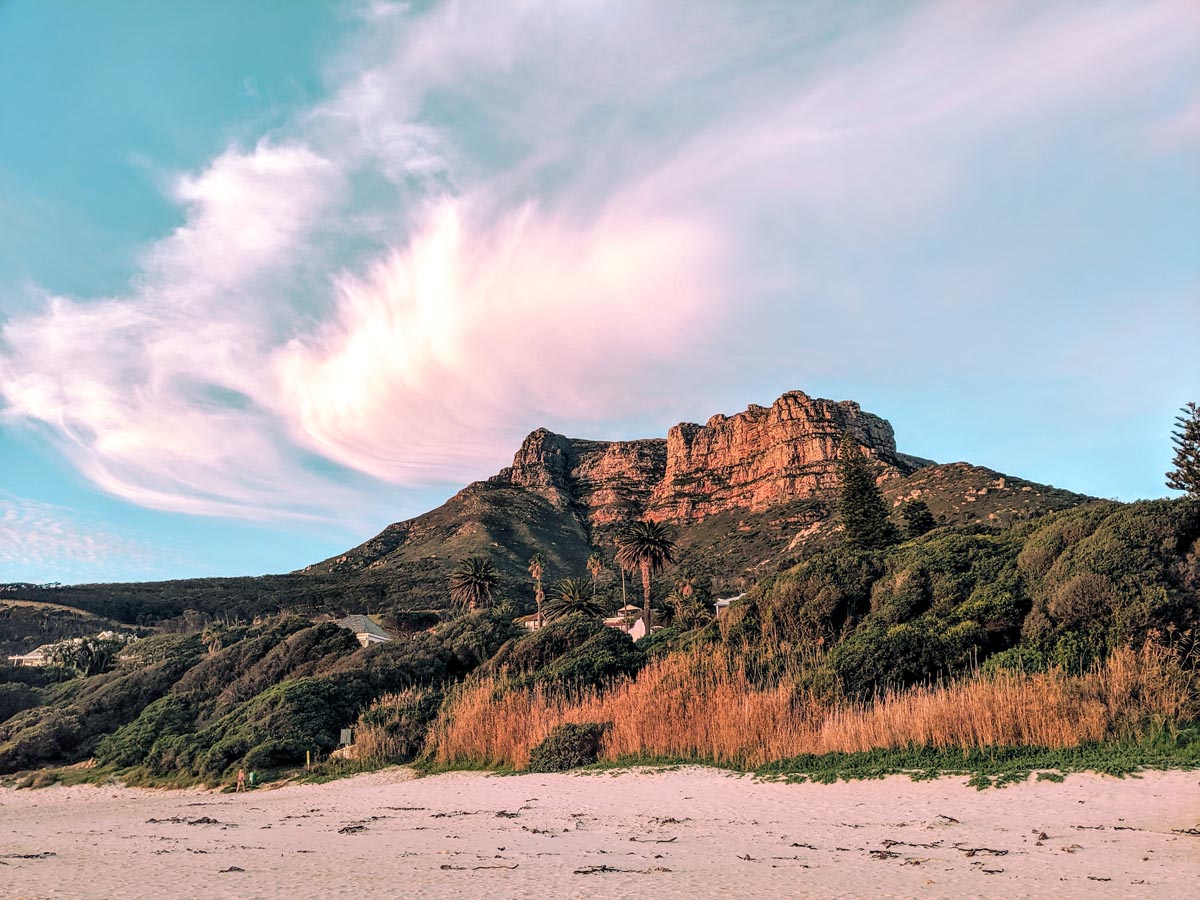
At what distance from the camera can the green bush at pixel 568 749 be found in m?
15.0

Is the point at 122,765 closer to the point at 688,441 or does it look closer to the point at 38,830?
the point at 38,830

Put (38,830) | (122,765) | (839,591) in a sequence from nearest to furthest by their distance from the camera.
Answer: (38,830)
(839,591)
(122,765)

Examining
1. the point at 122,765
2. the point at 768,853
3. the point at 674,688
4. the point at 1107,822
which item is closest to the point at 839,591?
the point at 674,688

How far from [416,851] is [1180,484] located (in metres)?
51.4

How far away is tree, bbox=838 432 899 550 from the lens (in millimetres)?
52688

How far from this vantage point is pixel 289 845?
352 inches

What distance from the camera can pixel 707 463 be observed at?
157750 mm

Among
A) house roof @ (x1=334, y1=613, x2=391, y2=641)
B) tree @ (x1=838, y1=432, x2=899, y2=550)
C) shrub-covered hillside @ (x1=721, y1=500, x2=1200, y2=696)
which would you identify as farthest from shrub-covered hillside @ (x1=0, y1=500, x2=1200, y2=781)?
tree @ (x1=838, y1=432, x2=899, y2=550)

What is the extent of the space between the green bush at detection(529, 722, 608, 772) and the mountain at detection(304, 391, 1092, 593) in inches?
2309

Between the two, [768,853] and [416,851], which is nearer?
[768,853]

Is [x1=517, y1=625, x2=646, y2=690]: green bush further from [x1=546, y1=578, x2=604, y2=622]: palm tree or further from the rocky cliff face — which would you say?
the rocky cliff face

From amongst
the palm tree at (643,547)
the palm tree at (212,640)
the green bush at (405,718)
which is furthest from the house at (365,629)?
the green bush at (405,718)

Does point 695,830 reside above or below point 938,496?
below

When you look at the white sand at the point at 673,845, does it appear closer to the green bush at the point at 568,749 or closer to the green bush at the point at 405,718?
the green bush at the point at 568,749
